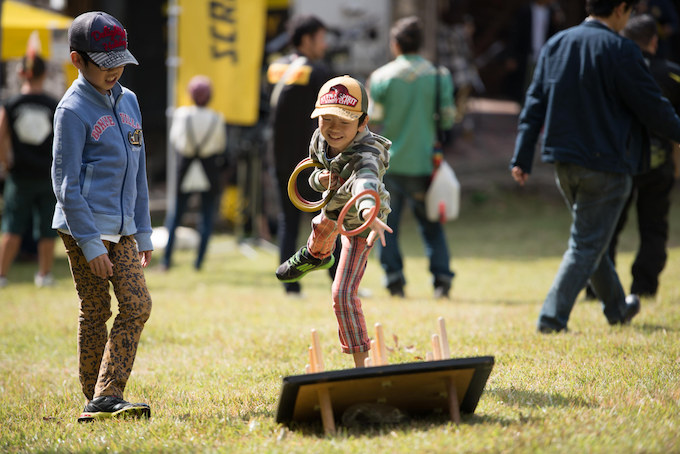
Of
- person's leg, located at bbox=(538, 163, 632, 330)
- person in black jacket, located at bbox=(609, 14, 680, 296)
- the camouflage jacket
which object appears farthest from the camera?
person in black jacket, located at bbox=(609, 14, 680, 296)

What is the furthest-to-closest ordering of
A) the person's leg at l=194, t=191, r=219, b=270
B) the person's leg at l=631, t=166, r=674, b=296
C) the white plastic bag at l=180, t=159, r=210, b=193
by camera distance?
the person's leg at l=194, t=191, r=219, b=270 < the white plastic bag at l=180, t=159, r=210, b=193 < the person's leg at l=631, t=166, r=674, b=296

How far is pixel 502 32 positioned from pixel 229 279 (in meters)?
13.9

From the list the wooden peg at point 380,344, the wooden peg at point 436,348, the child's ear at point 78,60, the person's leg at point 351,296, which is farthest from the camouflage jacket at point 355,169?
the child's ear at point 78,60

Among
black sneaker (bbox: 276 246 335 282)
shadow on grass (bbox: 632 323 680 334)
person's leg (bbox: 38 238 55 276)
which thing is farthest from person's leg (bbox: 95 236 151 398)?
person's leg (bbox: 38 238 55 276)

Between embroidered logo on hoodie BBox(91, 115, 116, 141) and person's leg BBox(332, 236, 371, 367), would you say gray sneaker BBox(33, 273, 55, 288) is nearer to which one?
embroidered logo on hoodie BBox(91, 115, 116, 141)

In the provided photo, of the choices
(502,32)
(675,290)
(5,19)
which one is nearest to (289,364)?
(675,290)

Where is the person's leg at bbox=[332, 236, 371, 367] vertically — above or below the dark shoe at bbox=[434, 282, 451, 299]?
above

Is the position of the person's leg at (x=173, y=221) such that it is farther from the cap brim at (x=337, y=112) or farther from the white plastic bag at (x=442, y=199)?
the cap brim at (x=337, y=112)

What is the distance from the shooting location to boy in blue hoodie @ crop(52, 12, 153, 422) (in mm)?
3867

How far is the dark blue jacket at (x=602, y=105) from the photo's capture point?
5.25m

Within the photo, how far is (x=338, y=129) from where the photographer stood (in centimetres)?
380

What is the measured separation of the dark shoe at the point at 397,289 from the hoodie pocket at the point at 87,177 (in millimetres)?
4331

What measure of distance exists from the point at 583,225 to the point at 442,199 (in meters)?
2.00

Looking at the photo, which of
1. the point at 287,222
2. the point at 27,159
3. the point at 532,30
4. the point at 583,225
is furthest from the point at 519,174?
the point at 532,30
